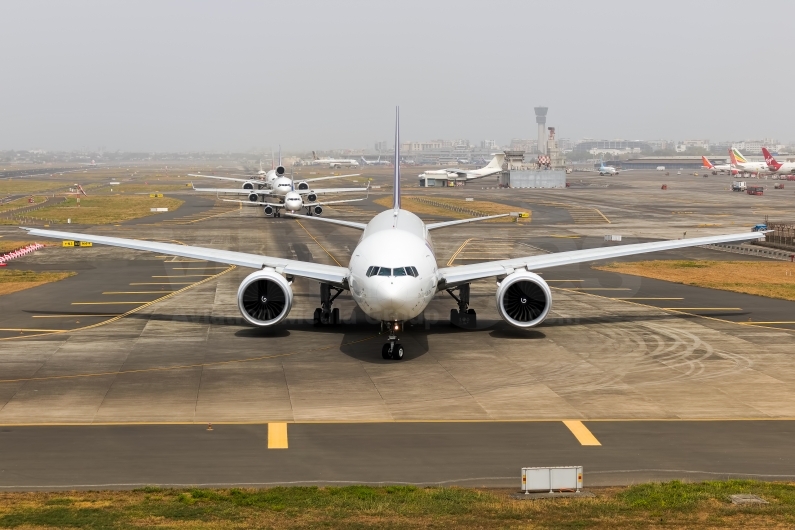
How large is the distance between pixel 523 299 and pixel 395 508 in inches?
802

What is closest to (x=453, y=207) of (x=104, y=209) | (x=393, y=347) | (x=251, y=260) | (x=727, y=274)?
(x=104, y=209)

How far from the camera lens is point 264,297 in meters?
37.6

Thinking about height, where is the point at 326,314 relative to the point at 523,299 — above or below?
below

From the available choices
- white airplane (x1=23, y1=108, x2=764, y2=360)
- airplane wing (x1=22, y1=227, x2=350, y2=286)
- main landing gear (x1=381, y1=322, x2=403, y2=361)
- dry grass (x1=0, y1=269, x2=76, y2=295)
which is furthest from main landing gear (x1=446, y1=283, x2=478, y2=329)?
dry grass (x1=0, y1=269, x2=76, y2=295)

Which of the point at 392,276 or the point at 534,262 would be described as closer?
the point at 392,276

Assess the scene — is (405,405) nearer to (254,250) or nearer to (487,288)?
(487,288)

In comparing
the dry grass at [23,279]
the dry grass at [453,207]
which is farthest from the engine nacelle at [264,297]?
the dry grass at [453,207]

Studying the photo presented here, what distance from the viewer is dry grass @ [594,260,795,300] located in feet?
172

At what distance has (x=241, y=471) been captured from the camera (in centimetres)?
2098

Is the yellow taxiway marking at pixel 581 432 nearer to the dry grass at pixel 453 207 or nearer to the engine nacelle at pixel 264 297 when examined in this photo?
the engine nacelle at pixel 264 297

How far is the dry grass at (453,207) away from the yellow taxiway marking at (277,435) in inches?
3230

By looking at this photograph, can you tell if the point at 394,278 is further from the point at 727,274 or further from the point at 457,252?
the point at 457,252

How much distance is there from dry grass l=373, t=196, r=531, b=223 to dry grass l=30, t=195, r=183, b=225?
3571 centimetres

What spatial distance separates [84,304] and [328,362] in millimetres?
19837
